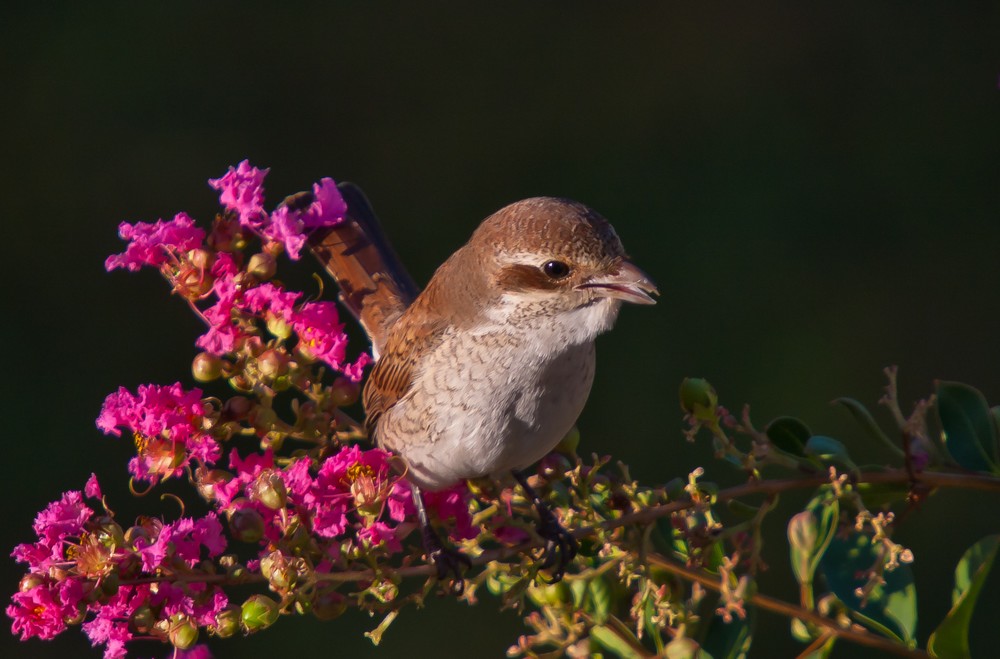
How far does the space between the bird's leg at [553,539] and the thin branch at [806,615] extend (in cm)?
20

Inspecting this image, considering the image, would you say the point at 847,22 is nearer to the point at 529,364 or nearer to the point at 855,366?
the point at 855,366

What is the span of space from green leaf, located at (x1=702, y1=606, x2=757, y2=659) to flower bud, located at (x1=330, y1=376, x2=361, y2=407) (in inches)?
26.4

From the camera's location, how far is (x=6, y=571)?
5.51 meters

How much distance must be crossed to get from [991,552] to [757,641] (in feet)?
12.0

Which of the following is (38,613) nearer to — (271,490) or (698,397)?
(271,490)

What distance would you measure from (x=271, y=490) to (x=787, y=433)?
77 centimetres

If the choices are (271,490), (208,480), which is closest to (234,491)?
(208,480)

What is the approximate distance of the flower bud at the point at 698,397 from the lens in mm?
1953

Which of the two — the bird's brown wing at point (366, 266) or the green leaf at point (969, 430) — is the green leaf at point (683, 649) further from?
the bird's brown wing at point (366, 266)

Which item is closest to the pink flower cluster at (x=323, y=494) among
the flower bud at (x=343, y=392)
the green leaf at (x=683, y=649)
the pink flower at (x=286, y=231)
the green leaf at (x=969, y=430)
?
the flower bud at (x=343, y=392)

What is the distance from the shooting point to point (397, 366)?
2762 mm

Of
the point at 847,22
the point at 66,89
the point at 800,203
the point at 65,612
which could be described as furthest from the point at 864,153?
the point at 65,612

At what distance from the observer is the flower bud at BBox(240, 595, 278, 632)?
1.78 metres

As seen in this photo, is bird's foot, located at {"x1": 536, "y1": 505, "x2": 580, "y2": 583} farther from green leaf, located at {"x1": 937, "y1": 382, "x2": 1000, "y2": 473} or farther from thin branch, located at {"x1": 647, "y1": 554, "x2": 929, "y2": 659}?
green leaf, located at {"x1": 937, "y1": 382, "x2": 1000, "y2": 473}
